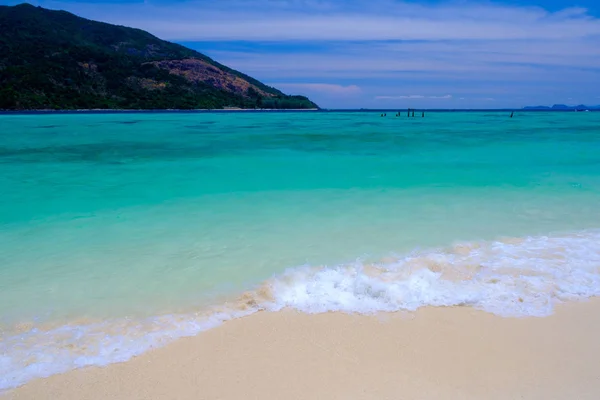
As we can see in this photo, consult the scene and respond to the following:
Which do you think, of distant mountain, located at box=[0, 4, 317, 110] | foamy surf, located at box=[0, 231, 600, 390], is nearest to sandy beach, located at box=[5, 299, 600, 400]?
foamy surf, located at box=[0, 231, 600, 390]

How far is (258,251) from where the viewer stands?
5961 millimetres

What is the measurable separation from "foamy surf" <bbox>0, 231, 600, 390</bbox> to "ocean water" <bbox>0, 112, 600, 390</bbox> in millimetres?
17

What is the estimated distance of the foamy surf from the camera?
3.52 metres

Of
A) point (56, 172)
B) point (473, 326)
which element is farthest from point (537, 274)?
point (56, 172)

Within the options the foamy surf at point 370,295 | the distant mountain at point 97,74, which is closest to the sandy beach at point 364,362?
the foamy surf at point 370,295

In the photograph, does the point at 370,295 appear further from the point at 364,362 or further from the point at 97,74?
the point at 97,74

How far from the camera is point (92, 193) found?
34.3 feet

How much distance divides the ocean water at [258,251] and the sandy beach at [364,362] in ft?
0.74

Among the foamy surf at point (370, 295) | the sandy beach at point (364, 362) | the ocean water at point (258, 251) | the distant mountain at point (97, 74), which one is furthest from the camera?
the distant mountain at point (97, 74)

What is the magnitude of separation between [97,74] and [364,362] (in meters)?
106

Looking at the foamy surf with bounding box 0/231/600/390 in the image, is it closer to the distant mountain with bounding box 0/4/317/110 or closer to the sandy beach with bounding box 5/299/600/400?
the sandy beach with bounding box 5/299/600/400

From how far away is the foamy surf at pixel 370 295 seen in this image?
3.52m

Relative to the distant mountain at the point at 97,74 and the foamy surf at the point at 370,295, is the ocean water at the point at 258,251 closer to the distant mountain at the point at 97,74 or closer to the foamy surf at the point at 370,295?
the foamy surf at the point at 370,295

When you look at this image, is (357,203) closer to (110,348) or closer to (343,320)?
(343,320)
